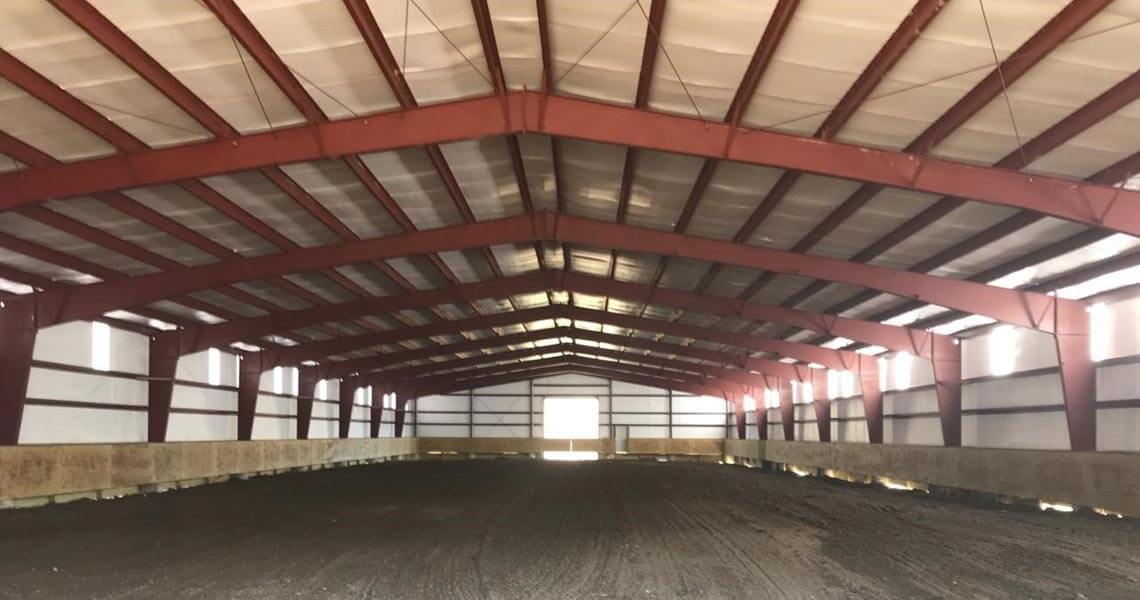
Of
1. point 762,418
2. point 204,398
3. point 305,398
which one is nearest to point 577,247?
point 204,398

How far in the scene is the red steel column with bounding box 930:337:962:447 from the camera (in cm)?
2311

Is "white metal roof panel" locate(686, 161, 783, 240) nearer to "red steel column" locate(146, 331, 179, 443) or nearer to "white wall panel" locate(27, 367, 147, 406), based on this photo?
"white wall panel" locate(27, 367, 147, 406)

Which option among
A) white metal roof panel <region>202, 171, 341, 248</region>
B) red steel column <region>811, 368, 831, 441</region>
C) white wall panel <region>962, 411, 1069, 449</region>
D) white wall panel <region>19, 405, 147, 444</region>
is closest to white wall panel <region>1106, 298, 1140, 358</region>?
white wall panel <region>962, 411, 1069, 449</region>

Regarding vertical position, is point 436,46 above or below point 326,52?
above

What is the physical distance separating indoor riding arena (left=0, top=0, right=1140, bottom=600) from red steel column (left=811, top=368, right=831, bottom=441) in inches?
258

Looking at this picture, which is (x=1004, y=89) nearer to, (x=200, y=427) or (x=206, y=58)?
(x=206, y=58)

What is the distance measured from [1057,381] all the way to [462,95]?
16273 millimetres

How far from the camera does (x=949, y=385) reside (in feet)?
76.8

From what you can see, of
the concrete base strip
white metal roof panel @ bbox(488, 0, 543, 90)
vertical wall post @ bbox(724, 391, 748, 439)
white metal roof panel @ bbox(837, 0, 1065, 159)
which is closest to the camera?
white metal roof panel @ bbox(837, 0, 1065, 159)

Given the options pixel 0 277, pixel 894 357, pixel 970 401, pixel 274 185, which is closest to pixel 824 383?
pixel 894 357

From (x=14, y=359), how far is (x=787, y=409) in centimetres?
3133

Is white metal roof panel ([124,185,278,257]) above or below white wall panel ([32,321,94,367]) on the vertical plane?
above

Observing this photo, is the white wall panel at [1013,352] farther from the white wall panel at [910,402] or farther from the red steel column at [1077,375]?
the white wall panel at [910,402]

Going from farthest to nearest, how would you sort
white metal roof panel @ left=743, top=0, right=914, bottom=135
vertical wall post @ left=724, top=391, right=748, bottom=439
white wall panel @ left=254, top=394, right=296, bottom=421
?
1. vertical wall post @ left=724, top=391, right=748, bottom=439
2. white wall panel @ left=254, top=394, right=296, bottom=421
3. white metal roof panel @ left=743, top=0, right=914, bottom=135
